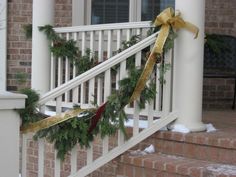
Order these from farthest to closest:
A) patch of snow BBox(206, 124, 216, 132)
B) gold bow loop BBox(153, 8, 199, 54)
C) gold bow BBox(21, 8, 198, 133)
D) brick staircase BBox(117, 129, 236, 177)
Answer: patch of snow BBox(206, 124, 216, 132) < gold bow loop BBox(153, 8, 199, 54) < gold bow BBox(21, 8, 198, 133) < brick staircase BBox(117, 129, 236, 177)

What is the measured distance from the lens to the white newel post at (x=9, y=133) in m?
3.90

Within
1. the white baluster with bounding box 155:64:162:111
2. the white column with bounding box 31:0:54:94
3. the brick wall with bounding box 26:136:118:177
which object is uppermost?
the white column with bounding box 31:0:54:94

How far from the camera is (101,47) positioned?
600 centimetres

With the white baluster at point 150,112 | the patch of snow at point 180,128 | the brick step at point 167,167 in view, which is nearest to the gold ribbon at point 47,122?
the brick step at point 167,167

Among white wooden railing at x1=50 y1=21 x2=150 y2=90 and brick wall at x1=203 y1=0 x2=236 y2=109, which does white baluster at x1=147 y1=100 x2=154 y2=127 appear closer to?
white wooden railing at x1=50 y1=21 x2=150 y2=90

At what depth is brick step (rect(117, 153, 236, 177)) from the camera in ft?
14.2

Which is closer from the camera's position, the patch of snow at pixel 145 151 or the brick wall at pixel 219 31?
the patch of snow at pixel 145 151

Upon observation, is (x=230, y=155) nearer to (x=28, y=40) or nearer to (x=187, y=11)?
(x=187, y=11)

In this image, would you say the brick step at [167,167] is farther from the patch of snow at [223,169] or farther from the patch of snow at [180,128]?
the patch of snow at [180,128]

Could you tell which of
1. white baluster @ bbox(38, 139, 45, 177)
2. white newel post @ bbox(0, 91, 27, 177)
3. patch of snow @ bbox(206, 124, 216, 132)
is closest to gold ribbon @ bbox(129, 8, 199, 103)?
patch of snow @ bbox(206, 124, 216, 132)

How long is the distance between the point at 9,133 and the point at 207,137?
6.02ft

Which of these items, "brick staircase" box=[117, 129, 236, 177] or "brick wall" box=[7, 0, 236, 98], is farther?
"brick wall" box=[7, 0, 236, 98]

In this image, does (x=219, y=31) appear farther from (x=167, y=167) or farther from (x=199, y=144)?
(x=167, y=167)

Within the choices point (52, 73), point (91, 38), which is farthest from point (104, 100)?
point (52, 73)
